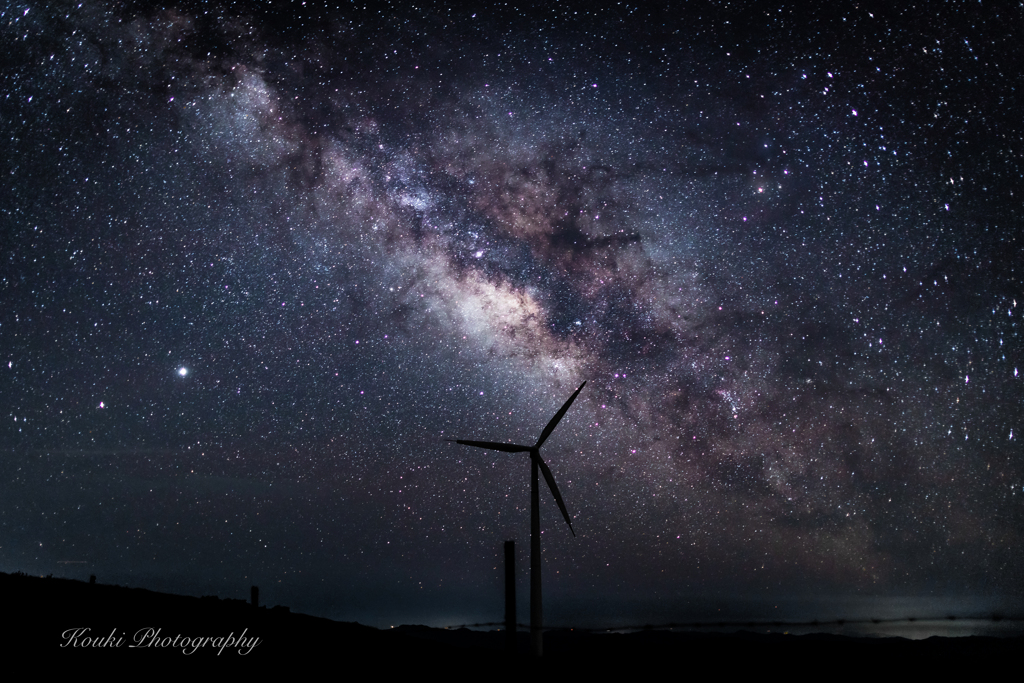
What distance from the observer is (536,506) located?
34.1 metres

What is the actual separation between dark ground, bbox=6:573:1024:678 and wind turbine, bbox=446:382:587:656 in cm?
164

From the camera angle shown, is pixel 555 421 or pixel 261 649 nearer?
pixel 261 649

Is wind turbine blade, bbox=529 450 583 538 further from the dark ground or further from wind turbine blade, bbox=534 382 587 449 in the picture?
the dark ground

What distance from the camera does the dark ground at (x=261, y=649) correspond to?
2556cm

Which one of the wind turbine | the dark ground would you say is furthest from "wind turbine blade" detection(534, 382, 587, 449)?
the dark ground

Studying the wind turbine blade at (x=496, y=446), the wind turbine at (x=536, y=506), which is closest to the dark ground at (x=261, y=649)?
the wind turbine at (x=536, y=506)

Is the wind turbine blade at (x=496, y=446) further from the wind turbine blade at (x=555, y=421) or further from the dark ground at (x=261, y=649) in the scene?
the dark ground at (x=261, y=649)

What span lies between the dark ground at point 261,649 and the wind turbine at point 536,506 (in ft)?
5.39

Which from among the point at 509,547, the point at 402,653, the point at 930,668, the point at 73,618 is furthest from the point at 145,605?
the point at 930,668

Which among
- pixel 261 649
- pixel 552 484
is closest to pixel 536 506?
pixel 552 484

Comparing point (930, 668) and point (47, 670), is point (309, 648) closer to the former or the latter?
point (47, 670)

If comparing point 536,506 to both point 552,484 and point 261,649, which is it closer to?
point 552,484

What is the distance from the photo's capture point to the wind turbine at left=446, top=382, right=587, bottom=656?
101 feet

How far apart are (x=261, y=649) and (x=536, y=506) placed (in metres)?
13.4
